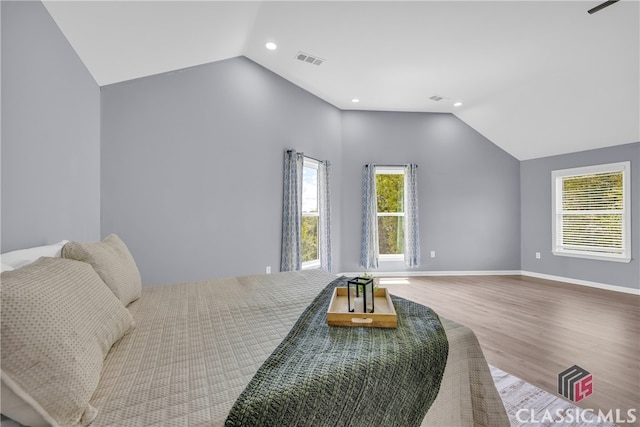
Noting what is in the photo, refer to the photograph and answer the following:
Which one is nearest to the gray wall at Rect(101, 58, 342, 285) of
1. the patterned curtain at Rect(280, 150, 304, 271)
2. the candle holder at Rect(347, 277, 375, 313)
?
the patterned curtain at Rect(280, 150, 304, 271)

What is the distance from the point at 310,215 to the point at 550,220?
166 inches

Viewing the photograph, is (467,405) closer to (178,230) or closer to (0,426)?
(0,426)

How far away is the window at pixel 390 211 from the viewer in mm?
5359

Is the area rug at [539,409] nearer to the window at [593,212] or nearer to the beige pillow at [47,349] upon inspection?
the beige pillow at [47,349]

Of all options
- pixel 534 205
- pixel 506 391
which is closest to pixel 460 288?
pixel 534 205

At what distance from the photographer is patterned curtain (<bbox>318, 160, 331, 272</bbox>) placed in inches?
182

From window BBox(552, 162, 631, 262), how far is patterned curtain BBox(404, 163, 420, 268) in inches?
92.0

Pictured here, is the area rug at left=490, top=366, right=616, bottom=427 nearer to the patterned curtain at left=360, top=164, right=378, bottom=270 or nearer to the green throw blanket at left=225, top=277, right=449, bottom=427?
the green throw blanket at left=225, top=277, right=449, bottom=427

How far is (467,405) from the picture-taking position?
123 cm

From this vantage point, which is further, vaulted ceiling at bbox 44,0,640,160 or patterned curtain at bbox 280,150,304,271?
patterned curtain at bbox 280,150,304,271

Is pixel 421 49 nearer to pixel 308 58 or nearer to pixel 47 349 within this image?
pixel 308 58

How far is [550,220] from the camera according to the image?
5098mm

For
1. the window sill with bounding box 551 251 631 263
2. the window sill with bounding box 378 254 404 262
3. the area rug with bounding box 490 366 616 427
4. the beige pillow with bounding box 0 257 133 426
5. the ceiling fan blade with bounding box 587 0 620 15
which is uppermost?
the ceiling fan blade with bounding box 587 0 620 15

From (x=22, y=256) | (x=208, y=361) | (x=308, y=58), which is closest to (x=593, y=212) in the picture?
(x=308, y=58)
